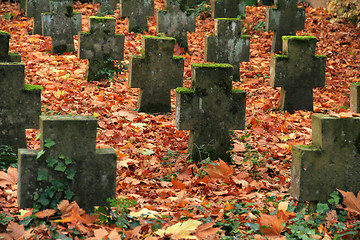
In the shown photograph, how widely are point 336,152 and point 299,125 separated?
319cm

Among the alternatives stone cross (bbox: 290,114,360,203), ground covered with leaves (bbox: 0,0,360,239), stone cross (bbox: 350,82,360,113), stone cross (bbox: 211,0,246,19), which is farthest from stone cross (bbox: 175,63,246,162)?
stone cross (bbox: 211,0,246,19)

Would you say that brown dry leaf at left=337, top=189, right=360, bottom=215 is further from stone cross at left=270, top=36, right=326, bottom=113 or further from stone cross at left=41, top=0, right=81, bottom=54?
stone cross at left=41, top=0, right=81, bottom=54

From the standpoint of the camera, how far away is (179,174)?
18.8 feet

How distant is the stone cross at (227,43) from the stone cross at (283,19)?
81.0 inches

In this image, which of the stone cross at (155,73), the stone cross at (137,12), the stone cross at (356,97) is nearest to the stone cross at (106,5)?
the stone cross at (137,12)

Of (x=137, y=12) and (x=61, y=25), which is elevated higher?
Answer: (x=137, y=12)

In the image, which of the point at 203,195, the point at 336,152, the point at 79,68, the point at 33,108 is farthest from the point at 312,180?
the point at 79,68

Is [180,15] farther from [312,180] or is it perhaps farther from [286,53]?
[312,180]

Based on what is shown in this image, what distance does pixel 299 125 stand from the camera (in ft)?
25.4

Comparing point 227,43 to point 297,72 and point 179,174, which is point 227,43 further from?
point 179,174

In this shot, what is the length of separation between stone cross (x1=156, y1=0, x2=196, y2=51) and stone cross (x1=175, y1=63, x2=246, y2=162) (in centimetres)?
602

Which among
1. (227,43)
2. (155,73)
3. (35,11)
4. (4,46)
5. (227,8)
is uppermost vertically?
(227,8)

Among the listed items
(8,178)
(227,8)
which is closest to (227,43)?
(227,8)

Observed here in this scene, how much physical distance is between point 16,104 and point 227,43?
18.2 feet
